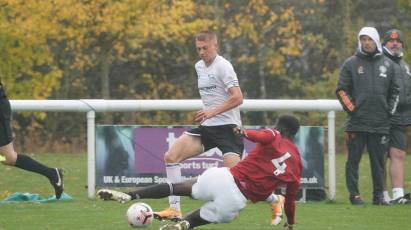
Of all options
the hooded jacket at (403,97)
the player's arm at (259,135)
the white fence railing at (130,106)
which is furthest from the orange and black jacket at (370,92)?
the player's arm at (259,135)

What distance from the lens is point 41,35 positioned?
27031 mm

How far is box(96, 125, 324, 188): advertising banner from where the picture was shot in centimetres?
1506

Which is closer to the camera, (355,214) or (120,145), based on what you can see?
(355,214)

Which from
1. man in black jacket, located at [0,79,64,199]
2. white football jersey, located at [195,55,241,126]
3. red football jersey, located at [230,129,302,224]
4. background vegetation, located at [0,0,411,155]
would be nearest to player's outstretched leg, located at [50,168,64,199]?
man in black jacket, located at [0,79,64,199]

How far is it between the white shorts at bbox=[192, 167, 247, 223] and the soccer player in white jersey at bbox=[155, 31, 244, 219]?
1.50 m

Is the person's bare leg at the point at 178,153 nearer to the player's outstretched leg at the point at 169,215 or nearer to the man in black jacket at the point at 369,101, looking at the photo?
the player's outstretched leg at the point at 169,215

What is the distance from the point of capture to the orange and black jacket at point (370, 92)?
14367 mm

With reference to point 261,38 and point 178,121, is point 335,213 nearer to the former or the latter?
point 178,121

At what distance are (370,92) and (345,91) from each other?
32cm

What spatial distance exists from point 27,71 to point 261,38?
8.47 meters

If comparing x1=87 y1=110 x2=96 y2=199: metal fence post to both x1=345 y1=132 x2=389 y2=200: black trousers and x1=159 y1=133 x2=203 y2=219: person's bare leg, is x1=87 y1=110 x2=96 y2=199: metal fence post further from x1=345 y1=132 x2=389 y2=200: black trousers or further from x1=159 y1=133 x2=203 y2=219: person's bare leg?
x1=345 y1=132 x2=389 y2=200: black trousers

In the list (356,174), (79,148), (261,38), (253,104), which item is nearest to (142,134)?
(253,104)

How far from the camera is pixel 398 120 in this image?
14.8 meters

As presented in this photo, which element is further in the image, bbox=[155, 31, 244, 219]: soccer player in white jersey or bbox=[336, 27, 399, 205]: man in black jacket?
bbox=[336, 27, 399, 205]: man in black jacket
